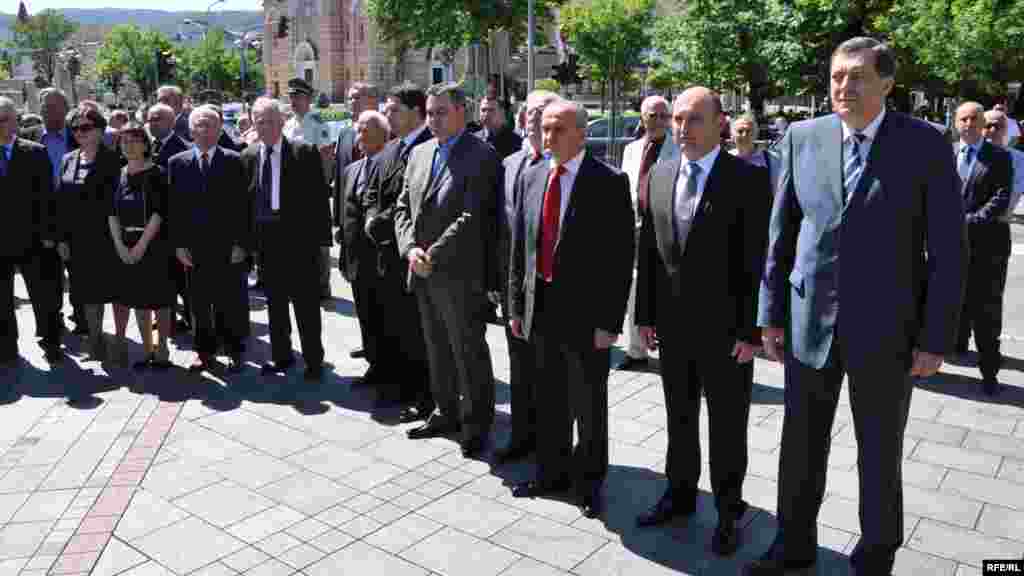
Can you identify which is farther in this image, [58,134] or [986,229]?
[58,134]

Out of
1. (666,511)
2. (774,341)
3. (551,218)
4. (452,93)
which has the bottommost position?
(666,511)

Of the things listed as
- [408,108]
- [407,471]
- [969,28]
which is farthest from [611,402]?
[969,28]

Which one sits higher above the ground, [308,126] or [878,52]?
[878,52]

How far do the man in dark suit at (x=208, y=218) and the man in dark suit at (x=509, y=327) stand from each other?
2.79 metres

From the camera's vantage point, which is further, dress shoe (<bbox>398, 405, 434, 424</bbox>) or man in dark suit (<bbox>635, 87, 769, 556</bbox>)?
dress shoe (<bbox>398, 405, 434, 424</bbox>)

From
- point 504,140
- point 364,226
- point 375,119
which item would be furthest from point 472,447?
point 504,140

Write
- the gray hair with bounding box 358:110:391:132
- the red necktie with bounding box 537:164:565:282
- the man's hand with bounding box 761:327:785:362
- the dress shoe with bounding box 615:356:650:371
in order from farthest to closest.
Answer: the dress shoe with bounding box 615:356:650:371 < the gray hair with bounding box 358:110:391:132 < the red necktie with bounding box 537:164:565:282 < the man's hand with bounding box 761:327:785:362

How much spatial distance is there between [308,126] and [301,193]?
11.4 feet

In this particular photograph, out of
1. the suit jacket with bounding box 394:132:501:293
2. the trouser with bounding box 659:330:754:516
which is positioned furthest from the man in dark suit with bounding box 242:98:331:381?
the trouser with bounding box 659:330:754:516

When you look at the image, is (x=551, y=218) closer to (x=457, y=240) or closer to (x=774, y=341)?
(x=457, y=240)

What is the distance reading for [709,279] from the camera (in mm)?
4129

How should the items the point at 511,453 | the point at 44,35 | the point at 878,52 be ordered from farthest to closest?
the point at 44,35 → the point at 511,453 → the point at 878,52

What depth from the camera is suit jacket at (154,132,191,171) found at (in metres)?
8.27

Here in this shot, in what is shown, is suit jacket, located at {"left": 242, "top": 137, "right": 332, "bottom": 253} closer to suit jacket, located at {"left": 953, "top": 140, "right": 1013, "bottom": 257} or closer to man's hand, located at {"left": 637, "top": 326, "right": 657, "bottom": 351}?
man's hand, located at {"left": 637, "top": 326, "right": 657, "bottom": 351}
